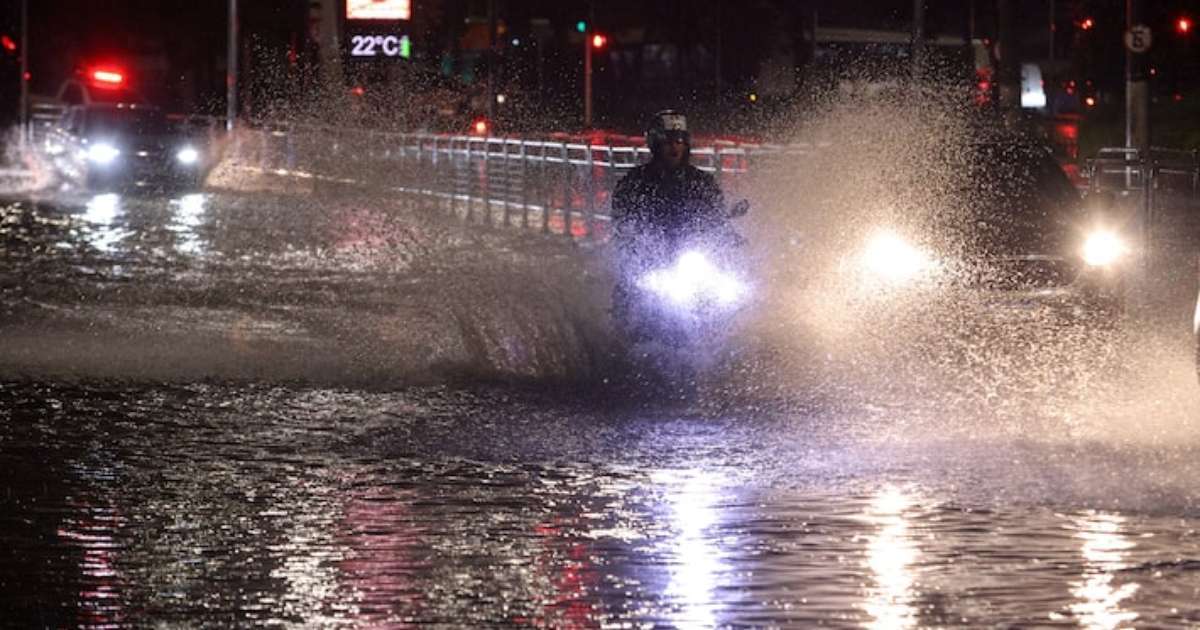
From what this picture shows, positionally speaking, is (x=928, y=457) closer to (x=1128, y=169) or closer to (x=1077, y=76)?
(x=1128, y=169)

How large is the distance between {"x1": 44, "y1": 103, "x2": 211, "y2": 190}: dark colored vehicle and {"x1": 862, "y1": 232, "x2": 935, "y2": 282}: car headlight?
26599 millimetres

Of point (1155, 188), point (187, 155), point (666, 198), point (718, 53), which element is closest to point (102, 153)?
point (187, 155)

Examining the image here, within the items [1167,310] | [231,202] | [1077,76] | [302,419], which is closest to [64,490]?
[302,419]

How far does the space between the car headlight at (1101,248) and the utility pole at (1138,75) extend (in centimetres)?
987

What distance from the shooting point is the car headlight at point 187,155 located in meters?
45.5

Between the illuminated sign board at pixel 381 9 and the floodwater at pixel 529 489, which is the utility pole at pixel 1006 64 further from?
the floodwater at pixel 529 489

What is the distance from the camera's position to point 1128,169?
28.4 metres

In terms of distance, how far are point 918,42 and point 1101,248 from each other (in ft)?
61.7

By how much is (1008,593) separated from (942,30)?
163ft

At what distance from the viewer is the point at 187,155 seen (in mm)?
45812

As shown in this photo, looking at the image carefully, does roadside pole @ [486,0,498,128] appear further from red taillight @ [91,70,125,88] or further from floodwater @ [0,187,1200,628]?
floodwater @ [0,187,1200,628]

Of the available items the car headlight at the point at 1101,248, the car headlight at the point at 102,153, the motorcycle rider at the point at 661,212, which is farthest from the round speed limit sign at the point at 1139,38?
the car headlight at the point at 102,153

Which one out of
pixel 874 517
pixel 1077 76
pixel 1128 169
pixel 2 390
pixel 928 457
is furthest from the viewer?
pixel 1077 76

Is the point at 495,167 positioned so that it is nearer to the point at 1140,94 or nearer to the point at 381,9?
the point at 1140,94
